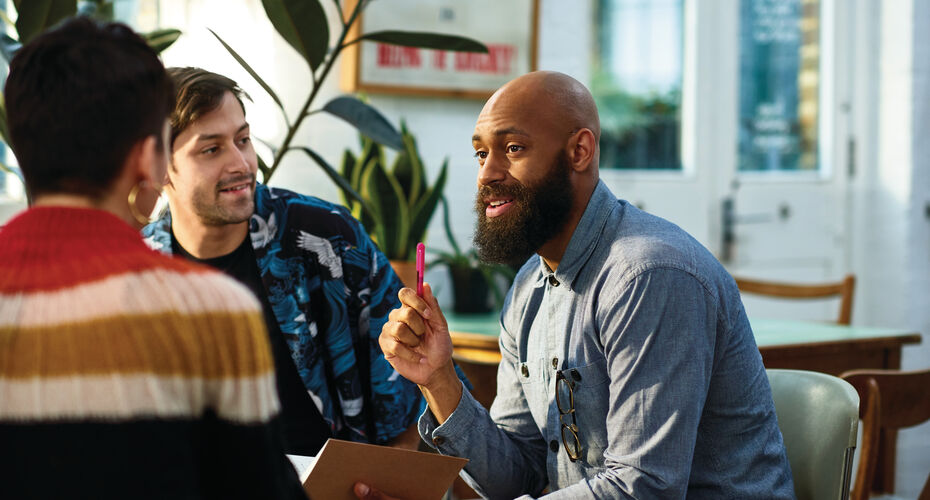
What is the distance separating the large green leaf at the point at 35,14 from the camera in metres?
1.87

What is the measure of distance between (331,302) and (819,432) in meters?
0.91

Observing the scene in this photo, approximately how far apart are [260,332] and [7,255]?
20cm

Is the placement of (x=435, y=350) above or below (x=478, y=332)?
above

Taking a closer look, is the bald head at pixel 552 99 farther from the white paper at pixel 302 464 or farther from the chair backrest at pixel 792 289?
the chair backrest at pixel 792 289

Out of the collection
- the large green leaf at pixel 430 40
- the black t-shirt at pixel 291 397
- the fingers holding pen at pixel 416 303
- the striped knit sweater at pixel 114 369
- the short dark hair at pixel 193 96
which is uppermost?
the large green leaf at pixel 430 40

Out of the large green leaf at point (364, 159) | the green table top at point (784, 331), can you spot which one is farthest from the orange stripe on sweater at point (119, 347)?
the large green leaf at point (364, 159)

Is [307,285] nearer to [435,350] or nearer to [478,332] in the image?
[435,350]

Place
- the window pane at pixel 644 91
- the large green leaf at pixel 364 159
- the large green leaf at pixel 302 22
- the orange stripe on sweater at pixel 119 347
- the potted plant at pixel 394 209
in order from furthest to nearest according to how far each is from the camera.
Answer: the window pane at pixel 644 91 → the large green leaf at pixel 364 159 → the potted plant at pixel 394 209 → the large green leaf at pixel 302 22 → the orange stripe on sweater at pixel 119 347

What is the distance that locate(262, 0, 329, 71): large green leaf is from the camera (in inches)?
80.2

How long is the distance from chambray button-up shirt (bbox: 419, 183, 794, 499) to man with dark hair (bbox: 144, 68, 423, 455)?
1.27 feet

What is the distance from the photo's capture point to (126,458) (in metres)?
0.65

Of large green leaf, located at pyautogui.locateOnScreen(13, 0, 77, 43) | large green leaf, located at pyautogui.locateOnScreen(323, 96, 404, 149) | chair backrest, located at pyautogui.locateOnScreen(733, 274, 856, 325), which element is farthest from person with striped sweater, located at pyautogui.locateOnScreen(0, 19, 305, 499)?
chair backrest, located at pyautogui.locateOnScreen(733, 274, 856, 325)

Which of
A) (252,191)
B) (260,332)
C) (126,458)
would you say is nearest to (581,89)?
(252,191)

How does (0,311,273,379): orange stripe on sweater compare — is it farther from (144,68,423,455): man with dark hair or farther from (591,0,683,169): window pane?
(591,0,683,169): window pane
